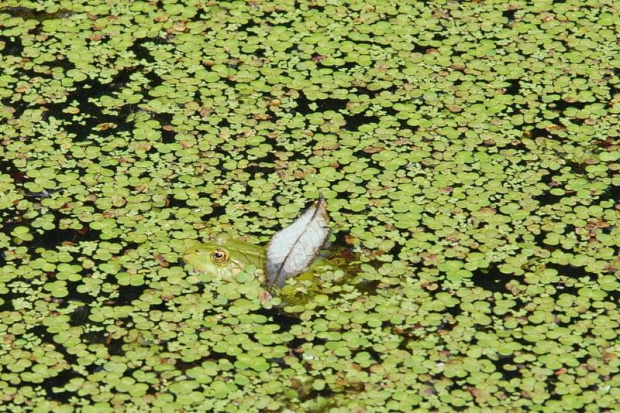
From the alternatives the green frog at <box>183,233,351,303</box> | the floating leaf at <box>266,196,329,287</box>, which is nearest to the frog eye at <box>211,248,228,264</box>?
the green frog at <box>183,233,351,303</box>

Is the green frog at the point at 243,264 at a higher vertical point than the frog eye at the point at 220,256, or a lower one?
lower

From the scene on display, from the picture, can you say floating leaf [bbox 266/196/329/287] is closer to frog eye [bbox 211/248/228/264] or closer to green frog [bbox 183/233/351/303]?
green frog [bbox 183/233/351/303]

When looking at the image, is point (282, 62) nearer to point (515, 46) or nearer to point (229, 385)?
point (515, 46)

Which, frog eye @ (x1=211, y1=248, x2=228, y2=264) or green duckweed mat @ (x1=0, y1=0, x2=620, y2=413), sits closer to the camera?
green duckweed mat @ (x1=0, y1=0, x2=620, y2=413)

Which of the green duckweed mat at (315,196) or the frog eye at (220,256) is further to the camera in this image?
the frog eye at (220,256)

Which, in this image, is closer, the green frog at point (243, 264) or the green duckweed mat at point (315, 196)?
the green duckweed mat at point (315, 196)

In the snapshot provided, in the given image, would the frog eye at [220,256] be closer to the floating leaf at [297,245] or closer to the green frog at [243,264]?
the green frog at [243,264]

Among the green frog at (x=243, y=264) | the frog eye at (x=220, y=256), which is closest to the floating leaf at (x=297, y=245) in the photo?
the green frog at (x=243, y=264)
